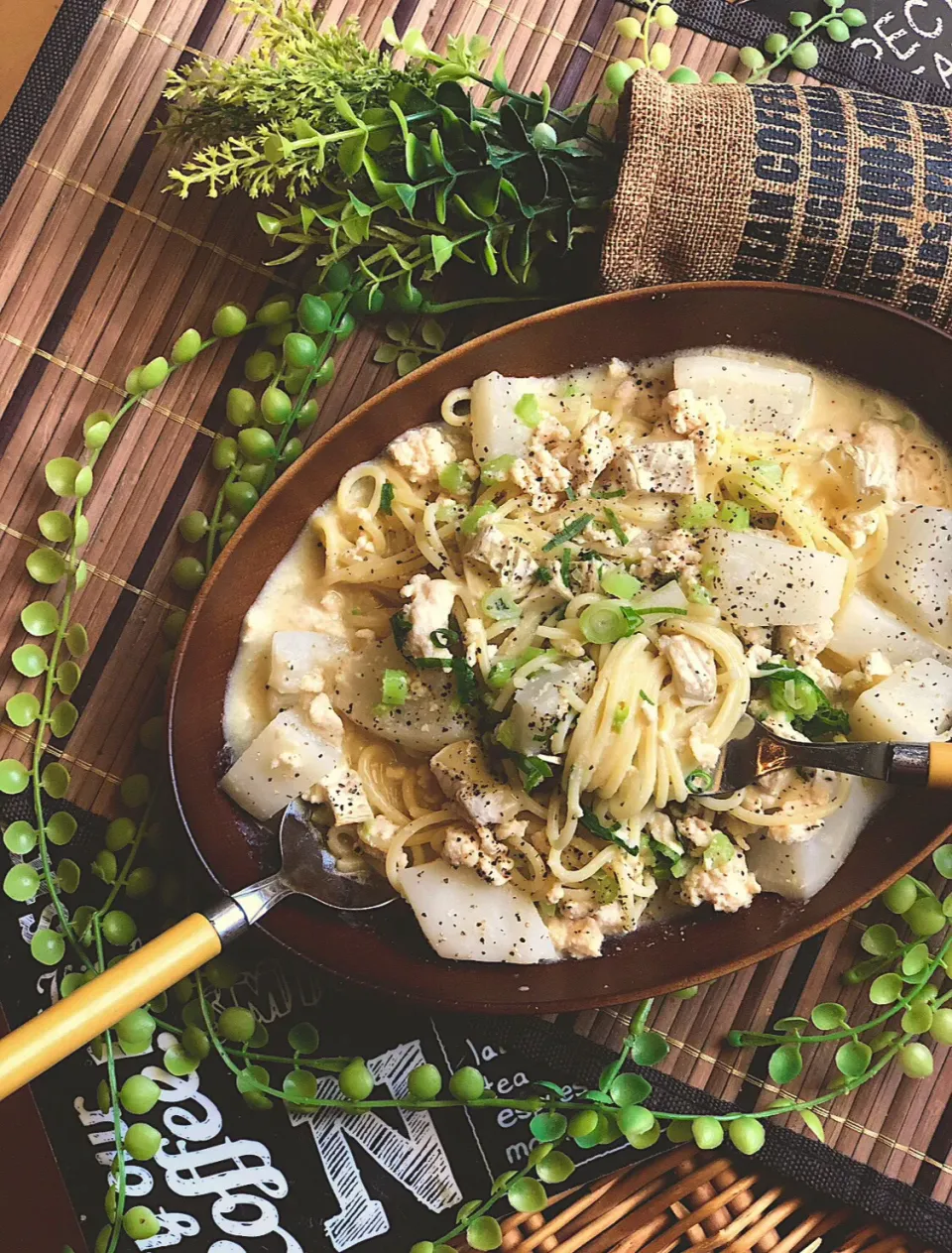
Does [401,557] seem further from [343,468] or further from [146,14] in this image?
[146,14]

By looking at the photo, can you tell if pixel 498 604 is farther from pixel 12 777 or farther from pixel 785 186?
pixel 12 777

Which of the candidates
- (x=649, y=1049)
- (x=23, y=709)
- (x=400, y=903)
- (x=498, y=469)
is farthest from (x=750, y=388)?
(x=23, y=709)

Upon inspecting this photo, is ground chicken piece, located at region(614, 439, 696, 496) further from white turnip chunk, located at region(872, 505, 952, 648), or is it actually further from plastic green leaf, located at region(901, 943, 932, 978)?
plastic green leaf, located at region(901, 943, 932, 978)

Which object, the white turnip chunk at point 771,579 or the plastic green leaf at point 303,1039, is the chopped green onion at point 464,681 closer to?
the white turnip chunk at point 771,579

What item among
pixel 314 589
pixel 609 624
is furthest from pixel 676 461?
pixel 314 589

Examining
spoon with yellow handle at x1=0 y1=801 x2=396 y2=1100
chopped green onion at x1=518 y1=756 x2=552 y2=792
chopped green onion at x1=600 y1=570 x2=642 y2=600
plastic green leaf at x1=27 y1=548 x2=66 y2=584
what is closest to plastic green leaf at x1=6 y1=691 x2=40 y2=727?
plastic green leaf at x1=27 y1=548 x2=66 y2=584

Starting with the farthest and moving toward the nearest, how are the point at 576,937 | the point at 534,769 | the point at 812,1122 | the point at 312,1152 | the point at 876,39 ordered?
the point at 876,39 → the point at 312,1152 → the point at 812,1122 → the point at 576,937 → the point at 534,769
